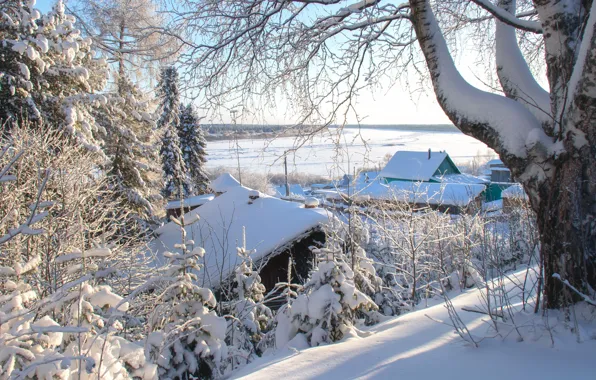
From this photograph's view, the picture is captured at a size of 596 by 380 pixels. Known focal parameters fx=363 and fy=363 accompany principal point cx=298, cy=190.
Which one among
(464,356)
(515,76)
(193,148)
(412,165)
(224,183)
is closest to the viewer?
(464,356)

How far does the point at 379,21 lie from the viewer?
14.9 feet

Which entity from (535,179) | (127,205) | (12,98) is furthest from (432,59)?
(127,205)

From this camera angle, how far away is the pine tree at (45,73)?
33.5 feet

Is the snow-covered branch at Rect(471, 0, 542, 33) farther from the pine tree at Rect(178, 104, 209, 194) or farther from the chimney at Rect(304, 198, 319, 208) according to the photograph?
the pine tree at Rect(178, 104, 209, 194)

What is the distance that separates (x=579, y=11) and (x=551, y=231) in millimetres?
1804

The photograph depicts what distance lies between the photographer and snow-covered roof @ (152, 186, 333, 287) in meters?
10.2

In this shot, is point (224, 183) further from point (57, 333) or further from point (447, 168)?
point (57, 333)

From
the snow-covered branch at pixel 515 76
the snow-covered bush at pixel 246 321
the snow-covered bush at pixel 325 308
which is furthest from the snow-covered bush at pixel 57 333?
the snow-covered branch at pixel 515 76

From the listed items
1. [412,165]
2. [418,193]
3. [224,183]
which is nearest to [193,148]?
[224,183]

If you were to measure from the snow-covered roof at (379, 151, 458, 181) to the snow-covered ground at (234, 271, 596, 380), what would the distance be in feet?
105

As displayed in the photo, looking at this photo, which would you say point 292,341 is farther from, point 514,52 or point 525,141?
point 514,52

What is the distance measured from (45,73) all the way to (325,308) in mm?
12036

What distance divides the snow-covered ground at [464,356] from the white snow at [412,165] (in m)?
31.9

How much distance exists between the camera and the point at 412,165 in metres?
36.3
